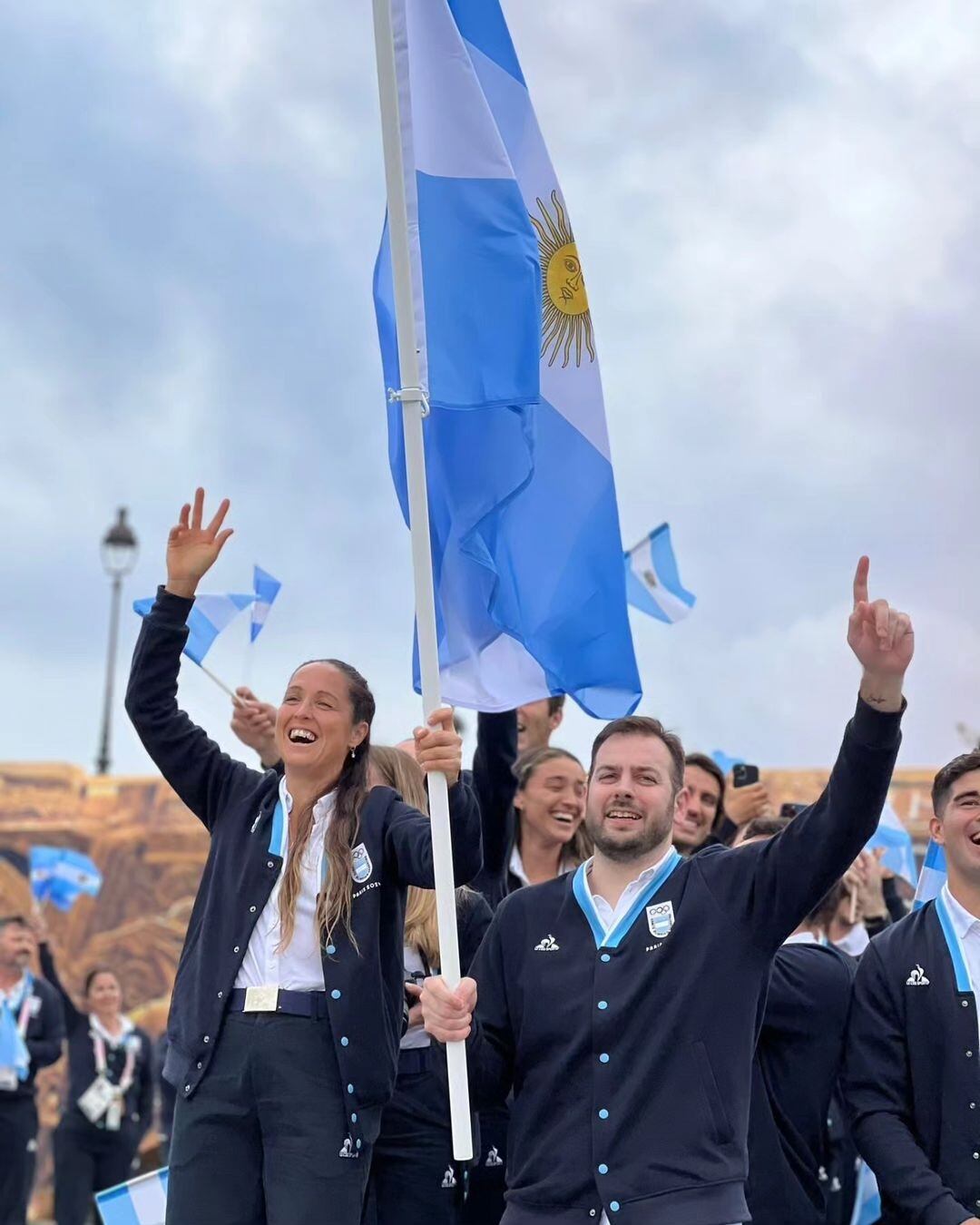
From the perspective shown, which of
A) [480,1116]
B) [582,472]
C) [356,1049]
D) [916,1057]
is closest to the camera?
[356,1049]

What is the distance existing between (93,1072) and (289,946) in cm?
858

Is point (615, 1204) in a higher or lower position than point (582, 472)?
lower

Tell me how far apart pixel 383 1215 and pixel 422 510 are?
7.78 ft

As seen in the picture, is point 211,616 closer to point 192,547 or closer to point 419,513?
point 192,547

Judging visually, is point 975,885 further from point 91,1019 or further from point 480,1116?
point 91,1019

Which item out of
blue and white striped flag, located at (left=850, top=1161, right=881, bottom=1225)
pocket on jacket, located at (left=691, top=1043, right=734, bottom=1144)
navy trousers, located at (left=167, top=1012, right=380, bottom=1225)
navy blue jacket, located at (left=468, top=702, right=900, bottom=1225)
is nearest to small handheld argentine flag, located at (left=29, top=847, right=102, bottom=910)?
blue and white striped flag, located at (left=850, top=1161, right=881, bottom=1225)

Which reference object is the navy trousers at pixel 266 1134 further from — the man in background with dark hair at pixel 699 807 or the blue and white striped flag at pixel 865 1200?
the blue and white striped flag at pixel 865 1200

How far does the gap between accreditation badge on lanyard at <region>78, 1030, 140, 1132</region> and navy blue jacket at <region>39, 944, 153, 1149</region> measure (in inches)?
1.2

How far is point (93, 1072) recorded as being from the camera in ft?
41.4

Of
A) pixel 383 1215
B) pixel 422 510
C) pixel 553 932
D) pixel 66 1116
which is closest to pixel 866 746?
pixel 553 932

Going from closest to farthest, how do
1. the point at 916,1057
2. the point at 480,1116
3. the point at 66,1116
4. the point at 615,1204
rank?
the point at 615,1204 < the point at 916,1057 < the point at 480,1116 < the point at 66,1116

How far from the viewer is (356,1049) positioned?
15.1 feet

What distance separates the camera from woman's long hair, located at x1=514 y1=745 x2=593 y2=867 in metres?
6.83

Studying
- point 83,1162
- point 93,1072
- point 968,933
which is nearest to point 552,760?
point 968,933
